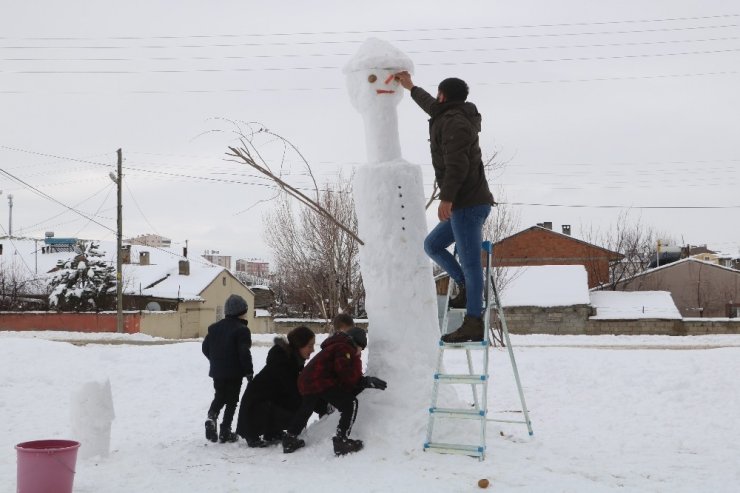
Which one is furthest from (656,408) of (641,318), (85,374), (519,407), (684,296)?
(684,296)

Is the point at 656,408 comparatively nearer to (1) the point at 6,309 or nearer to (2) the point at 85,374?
(2) the point at 85,374

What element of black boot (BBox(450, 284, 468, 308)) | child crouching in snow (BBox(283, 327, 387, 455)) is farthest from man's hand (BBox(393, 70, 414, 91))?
child crouching in snow (BBox(283, 327, 387, 455))

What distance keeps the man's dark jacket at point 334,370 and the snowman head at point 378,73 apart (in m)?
2.22

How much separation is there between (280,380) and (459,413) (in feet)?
6.18

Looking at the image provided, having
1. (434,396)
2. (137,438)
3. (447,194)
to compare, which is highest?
(447,194)

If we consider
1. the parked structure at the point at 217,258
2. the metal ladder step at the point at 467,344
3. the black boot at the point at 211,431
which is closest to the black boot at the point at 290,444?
the black boot at the point at 211,431

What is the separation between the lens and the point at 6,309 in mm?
36031

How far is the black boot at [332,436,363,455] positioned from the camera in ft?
18.9

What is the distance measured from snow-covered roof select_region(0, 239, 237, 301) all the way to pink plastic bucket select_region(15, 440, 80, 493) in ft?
114

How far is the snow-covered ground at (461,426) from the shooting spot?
514 cm

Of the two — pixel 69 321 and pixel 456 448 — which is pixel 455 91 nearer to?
pixel 456 448

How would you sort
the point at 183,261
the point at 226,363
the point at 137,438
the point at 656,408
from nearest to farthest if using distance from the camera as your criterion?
the point at 226,363, the point at 137,438, the point at 656,408, the point at 183,261

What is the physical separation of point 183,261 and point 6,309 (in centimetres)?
1013

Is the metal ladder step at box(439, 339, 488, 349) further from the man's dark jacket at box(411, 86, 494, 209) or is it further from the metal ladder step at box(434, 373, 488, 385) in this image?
the man's dark jacket at box(411, 86, 494, 209)
